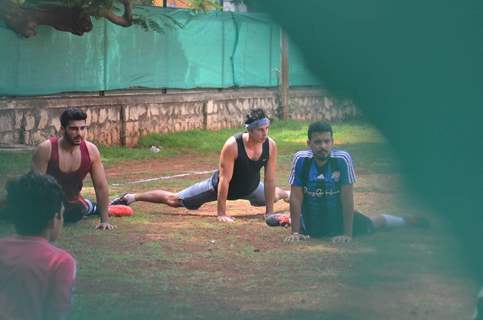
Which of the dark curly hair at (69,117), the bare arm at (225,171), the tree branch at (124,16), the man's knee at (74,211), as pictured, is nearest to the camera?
the dark curly hair at (69,117)

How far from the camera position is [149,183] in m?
12.1

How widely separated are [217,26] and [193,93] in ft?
3.89

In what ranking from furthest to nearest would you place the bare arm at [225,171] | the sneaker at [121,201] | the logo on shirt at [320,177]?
the sneaker at [121,201], the bare arm at [225,171], the logo on shirt at [320,177]

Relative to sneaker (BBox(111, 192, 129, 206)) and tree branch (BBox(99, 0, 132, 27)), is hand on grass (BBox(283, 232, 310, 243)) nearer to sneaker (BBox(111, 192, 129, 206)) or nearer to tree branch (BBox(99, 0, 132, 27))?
sneaker (BBox(111, 192, 129, 206))

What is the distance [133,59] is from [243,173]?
7.54 metres

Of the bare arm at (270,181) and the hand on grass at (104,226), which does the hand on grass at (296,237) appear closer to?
the bare arm at (270,181)

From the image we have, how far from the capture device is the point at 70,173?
8.55 metres

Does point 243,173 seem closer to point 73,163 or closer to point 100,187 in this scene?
point 100,187

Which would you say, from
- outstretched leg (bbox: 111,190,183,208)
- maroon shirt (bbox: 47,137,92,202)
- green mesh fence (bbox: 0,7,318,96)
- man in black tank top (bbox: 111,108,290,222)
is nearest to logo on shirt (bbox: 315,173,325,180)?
man in black tank top (bbox: 111,108,290,222)

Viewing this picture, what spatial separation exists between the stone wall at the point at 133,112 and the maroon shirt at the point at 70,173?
4035 mm

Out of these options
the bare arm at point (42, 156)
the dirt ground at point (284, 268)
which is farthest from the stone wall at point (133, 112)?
the bare arm at point (42, 156)

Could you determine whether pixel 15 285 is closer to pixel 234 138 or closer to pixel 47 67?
pixel 234 138

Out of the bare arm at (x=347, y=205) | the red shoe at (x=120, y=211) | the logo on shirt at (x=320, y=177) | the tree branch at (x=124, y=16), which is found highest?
the tree branch at (x=124, y=16)

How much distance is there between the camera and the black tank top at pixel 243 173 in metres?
9.29
